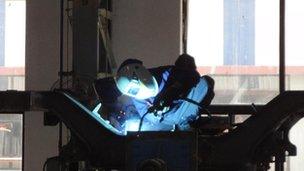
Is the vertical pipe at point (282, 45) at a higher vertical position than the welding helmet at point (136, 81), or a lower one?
higher

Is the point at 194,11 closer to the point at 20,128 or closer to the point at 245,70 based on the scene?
the point at 245,70

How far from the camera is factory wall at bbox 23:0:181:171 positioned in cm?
495

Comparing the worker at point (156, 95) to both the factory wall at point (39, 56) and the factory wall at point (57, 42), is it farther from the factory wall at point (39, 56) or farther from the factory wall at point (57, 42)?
the factory wall at point (39, 56)

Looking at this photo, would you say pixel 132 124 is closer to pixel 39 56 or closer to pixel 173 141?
pixel 173 141

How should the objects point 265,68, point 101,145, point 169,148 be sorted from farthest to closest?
point 265,68, point 101,145, point 169,148

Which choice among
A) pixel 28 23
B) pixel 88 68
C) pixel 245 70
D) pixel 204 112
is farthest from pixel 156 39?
pixel 204 112

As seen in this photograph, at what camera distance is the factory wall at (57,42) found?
4949mm

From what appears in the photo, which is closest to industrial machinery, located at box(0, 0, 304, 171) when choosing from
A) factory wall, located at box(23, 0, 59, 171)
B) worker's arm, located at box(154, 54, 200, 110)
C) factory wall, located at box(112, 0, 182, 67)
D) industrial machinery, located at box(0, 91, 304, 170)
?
industrial machinery, located at box(0, 91, 304, 170)

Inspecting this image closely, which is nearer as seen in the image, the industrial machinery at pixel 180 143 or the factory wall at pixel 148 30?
the industrial machinery at pixel 180 143

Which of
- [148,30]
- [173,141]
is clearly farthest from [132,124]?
[148,30]

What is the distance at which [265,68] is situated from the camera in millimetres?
4848

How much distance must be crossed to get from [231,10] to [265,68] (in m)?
0.60

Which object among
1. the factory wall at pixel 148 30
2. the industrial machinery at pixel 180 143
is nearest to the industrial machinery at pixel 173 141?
the industrial machinery at pixel 180 143

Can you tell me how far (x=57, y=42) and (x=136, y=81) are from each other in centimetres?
315
